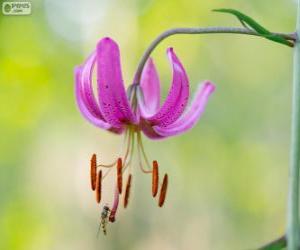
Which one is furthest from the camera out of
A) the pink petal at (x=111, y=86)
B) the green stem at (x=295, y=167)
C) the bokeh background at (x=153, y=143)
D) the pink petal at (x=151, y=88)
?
the bokeh background at (x=153, y=143)

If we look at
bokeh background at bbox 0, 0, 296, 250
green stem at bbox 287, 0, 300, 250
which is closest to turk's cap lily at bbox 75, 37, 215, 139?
green stem at bbox 287, 0, 300, 250

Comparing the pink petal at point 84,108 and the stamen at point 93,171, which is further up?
the pink petal at point 84,108

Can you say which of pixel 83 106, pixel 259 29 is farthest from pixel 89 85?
pixel 259 29

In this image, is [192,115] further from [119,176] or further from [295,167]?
[295,167]

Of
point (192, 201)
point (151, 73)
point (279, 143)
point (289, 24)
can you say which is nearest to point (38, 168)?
point (192, 201)

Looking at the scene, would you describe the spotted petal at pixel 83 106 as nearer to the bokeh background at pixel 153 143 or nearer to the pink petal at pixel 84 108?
the pink petal at pixel 84 108

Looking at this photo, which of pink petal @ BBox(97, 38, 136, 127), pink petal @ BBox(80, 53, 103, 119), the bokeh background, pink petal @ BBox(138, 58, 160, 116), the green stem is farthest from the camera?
the bokeh background

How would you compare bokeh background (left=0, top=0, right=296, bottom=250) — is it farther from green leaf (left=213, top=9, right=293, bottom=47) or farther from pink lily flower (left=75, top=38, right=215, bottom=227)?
green leaf (left=213, top=9, right=293, bottom=47)

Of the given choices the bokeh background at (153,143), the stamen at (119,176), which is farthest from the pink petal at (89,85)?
the bokeh background at (153,143)
